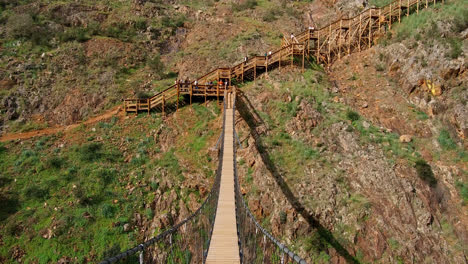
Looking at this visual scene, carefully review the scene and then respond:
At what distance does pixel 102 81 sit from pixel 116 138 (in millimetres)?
7539

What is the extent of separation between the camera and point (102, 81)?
27125 millimetres

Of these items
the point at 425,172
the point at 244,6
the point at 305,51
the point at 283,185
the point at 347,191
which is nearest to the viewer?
the point at 347,191

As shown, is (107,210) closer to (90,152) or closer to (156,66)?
(90,152)

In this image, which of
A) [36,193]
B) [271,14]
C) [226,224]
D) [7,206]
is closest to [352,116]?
[226,224]

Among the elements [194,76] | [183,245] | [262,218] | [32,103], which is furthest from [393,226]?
[32,103]

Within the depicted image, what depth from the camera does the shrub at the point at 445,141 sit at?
62.8ft

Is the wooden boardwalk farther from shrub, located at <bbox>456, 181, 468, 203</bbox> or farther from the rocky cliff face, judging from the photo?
shrub, located at <bbox>456, 181, 468, 203</bbox>

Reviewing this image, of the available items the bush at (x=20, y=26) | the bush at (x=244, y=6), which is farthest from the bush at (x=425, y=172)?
the bush at (x=20, y=26)

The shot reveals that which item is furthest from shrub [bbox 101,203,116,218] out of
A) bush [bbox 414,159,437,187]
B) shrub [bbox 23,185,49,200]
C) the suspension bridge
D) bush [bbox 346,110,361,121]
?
bush [bbox 414,159,437,187]

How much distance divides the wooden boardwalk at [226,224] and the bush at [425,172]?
31.8 ft

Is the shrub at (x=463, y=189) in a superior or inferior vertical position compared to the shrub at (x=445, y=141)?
inferior

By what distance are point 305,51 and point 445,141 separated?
42.9 feet

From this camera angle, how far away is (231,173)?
1644 cm

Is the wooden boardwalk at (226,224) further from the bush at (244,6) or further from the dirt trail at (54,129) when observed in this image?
the bush at (244,6)
